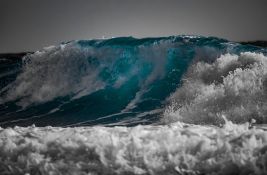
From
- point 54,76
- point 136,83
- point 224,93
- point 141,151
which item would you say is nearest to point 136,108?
point 136,83

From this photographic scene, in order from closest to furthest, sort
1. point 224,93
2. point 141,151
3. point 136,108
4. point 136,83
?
point 141,151
point 224,93
point 136,108
point 136,83

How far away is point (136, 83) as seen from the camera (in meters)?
8.28

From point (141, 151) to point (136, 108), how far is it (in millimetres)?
4955

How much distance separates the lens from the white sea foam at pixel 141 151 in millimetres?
1872

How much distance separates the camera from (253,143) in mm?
→ 1913

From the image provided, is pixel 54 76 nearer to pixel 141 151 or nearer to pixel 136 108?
pixel 136 108

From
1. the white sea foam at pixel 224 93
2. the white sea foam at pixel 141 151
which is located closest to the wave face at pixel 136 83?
the white sea foam at pixel 224 93

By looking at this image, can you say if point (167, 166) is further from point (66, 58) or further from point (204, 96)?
point (66, 58)

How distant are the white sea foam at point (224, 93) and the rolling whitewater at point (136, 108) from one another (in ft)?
0.06

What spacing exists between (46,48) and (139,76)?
2.92m

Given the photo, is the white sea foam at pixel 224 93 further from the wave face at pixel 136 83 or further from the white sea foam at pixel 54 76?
the white sea foam at pixel 54 76

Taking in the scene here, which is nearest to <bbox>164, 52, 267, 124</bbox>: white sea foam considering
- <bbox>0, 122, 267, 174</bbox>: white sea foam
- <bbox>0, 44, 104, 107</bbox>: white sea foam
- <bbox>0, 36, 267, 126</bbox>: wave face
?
<bbox>0, 36, 267, 126</bbox>: wave face

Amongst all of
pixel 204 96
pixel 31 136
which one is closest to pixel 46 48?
pixel 204 96

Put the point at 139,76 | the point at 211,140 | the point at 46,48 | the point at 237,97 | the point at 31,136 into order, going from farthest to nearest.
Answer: the point at 46,48 < the point at 139,76 < the point at 237,97 < the point at 31,136 < the point at 211,140
